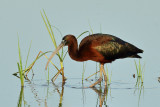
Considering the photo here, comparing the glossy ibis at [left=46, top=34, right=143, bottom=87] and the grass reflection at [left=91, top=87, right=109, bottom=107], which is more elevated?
the glossy ibis at [left=46, top=34, right=143, bottom=87]

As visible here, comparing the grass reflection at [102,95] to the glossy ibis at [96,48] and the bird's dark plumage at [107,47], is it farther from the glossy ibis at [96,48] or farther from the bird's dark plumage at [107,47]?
the bird's dark plumage at [107,47]

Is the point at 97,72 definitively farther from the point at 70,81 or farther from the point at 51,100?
the point at 51,100

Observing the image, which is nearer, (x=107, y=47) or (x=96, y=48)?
(x=96, y=48)

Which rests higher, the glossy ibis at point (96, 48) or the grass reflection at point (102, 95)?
the glossy ibis at point (96, 48)

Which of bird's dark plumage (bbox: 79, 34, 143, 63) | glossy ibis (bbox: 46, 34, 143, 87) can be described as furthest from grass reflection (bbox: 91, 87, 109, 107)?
bird's dark plumage (bbox: 79, 34, 143, 63)

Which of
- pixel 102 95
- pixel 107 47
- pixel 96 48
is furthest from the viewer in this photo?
pixel 107 47

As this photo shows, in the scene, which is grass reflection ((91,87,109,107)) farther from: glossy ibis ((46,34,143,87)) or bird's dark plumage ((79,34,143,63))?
bird's dark plumage ((79,34,143,63))

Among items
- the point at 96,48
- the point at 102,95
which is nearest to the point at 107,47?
the point at 96,48

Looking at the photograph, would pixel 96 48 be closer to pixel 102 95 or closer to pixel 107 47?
pixel 107 47

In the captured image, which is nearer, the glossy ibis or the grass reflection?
the grass reflection

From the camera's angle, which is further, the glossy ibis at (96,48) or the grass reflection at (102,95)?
the glossy ibis at (96,48)

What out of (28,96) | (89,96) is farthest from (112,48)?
(28,96)

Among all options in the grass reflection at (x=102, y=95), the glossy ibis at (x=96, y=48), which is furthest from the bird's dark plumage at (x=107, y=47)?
the grass reflection at (x=102, y=95)

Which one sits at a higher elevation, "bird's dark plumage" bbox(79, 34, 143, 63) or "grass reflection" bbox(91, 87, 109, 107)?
"bird's dark plumage" bbox(79, 34, 143, 63)
